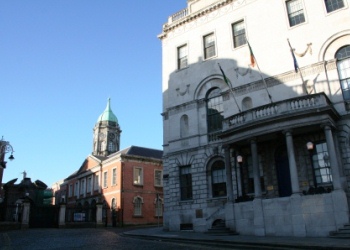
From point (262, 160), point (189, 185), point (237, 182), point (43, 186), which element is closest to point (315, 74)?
point (262, 160)

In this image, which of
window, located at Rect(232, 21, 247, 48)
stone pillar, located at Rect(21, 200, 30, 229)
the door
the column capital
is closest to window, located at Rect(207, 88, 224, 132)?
window, located at Rect(232, 21, 247, 48)

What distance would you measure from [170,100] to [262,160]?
1036cm

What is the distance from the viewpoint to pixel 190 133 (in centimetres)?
2605

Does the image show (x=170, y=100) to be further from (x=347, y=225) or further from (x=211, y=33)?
(x=347, y=225)

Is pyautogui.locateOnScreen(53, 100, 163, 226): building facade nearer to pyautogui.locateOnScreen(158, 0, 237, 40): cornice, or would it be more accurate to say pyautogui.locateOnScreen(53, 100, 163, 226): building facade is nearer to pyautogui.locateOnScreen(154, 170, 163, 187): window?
pyautogui.locateOnScreen(154, 170, 163, 187): window

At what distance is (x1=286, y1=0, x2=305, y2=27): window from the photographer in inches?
903

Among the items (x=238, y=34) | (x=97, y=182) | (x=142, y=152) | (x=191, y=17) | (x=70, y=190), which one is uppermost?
(x=191, y=17)

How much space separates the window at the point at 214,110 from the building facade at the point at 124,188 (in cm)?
2045

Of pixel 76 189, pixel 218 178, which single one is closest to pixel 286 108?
pixel 218 178

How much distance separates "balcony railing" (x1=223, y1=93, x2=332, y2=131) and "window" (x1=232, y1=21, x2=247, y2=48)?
8005 millimetres

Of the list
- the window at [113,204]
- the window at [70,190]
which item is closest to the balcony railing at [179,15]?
the window at [113,204]

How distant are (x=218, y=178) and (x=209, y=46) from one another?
11.1 m

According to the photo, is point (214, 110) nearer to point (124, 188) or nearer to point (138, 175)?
point (124, 188)

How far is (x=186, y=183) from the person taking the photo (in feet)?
83.4
